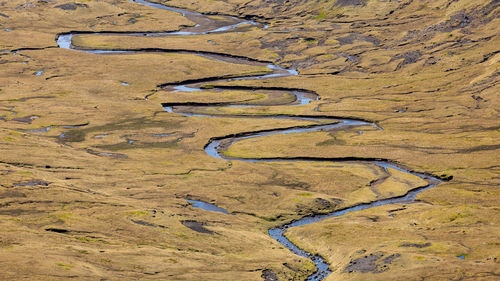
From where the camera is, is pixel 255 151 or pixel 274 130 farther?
pixel 274 130

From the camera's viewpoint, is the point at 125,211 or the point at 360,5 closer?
the point at 125,211

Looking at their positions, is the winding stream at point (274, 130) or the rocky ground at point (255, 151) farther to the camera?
the winding stream at point (274, 130)

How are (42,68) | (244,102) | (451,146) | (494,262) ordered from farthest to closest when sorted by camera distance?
(42,68) < (244,102) < (451,146) < (494,262)

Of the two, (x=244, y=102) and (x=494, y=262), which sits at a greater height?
(x=494, y=262)

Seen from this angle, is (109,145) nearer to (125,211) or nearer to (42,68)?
(125,211)

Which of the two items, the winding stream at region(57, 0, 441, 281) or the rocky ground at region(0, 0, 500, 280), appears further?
the winding stream at region(57, 0, 441, 281)

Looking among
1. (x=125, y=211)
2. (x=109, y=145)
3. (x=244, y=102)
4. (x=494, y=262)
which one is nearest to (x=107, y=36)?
(x=244, y=102)

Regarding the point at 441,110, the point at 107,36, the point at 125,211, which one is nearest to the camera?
the point at 125,211

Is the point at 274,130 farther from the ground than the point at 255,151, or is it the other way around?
the point at 255,151
